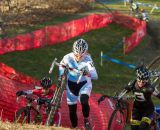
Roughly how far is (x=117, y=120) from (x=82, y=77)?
1378 millimetres

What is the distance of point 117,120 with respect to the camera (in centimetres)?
1069

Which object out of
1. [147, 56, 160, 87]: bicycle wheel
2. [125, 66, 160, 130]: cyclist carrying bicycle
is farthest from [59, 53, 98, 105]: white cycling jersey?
[147, 56, 160, 87]: bicycle wheel

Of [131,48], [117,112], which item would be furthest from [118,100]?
[131,48]

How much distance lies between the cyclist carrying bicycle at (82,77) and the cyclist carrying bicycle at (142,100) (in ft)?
3.14

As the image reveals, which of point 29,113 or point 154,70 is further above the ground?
point 154,70

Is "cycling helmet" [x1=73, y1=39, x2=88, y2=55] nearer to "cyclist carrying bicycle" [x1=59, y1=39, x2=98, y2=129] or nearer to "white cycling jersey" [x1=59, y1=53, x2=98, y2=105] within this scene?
"cyclist carrying bicycle" [x1=59, y1=39, x2=98, y2=129]

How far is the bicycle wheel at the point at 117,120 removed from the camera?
412 inches

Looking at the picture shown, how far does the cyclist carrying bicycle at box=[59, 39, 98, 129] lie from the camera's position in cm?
1012

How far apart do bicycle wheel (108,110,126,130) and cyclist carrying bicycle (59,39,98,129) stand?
590mm

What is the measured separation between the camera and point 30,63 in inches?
875

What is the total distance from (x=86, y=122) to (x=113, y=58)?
14748 mm

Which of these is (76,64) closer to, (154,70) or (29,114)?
(29,114)

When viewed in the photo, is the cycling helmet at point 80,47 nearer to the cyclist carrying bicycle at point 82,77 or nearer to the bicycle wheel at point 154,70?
the cyclist carrying bicycle at point 82,77

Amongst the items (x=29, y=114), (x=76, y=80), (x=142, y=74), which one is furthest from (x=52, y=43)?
(x=142, y=74)
